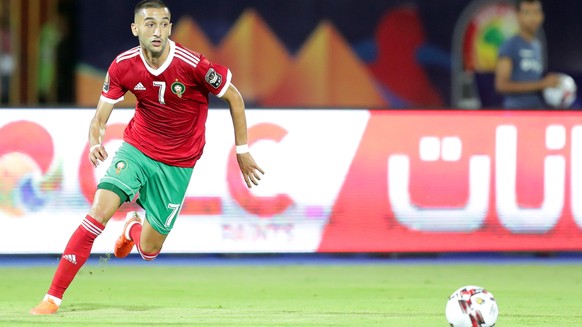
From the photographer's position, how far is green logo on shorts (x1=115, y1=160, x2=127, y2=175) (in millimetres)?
9000

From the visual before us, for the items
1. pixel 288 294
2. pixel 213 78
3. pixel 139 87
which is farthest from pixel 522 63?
pixel 139 87

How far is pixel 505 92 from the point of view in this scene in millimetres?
12398

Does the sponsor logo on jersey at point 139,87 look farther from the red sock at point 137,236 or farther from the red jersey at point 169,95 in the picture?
the red sock at point 137,236

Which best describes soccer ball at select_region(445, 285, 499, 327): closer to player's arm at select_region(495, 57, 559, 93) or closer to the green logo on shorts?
the green logo on shorts

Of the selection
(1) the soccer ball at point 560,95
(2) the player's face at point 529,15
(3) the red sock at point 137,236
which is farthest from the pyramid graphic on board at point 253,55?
(3) the red sock at point 137,236

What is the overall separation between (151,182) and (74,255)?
863mm

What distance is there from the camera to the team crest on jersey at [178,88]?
29.6 ft

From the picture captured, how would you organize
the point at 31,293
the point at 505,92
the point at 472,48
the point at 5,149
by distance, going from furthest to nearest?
the point at 472,48, the point at 505,92, the point at 5,149, the point at 31,293

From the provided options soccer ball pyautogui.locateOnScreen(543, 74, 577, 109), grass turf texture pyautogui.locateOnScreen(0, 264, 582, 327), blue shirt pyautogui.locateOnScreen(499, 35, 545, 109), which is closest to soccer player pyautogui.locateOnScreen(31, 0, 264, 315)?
grass turf texture pyautogui.locateOnScreen(0, 264, 582, 327)

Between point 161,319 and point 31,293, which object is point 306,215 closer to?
point 31,293

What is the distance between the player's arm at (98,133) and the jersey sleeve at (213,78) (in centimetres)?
59

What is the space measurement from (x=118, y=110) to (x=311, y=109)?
5.17 ft

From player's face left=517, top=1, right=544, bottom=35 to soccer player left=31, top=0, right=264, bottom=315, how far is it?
405 cm

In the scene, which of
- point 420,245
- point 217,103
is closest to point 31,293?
point 420,245
